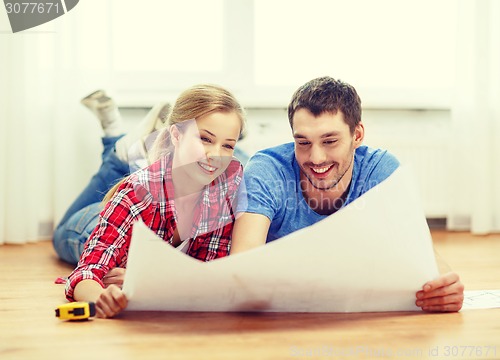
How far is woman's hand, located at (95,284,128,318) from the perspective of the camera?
1131 millimetres

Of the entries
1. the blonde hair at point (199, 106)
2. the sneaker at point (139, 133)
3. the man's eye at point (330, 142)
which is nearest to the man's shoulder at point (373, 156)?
the man's eye at point (330, 142)

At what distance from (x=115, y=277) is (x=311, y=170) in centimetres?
43

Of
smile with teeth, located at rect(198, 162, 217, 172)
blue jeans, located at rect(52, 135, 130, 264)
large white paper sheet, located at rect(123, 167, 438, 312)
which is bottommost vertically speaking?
blue jeans, located at rect(52, 135, 130, 264)

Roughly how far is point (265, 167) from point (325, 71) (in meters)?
1.69

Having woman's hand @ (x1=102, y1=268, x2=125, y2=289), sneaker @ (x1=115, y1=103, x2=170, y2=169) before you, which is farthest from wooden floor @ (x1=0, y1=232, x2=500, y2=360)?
sneaker @ (x1=115, y1=103, x2=170, y2=169)

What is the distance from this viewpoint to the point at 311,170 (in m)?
1.35

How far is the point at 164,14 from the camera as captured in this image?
9.62 feet

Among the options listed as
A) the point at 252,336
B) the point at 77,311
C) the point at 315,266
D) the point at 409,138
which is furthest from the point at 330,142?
the point at 409,138

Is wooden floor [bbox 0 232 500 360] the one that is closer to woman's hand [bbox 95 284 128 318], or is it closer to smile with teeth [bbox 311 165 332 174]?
woman's hand [bbox 95 284 128 318]

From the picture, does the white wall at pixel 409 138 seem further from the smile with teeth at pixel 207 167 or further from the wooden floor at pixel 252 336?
the wooden floor at pixel 252 336

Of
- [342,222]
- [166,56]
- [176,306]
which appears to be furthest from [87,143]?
[342,222]

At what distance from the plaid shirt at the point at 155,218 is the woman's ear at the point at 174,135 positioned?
36 millimetres

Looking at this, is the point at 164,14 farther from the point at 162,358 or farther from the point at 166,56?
the point at 162,358

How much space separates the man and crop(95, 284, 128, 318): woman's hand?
23 cm
